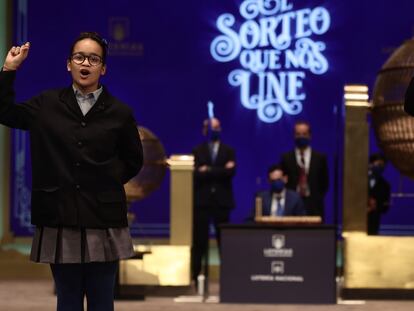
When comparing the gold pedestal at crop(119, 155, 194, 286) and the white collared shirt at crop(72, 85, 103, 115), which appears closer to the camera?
the white collared shirt at crop(72, 85, 103, 115)

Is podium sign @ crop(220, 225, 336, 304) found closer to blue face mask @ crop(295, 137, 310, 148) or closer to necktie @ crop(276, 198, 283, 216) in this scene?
necktie @ crop(276, 198, 283, 216)

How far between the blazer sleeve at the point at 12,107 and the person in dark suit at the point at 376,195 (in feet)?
23.4

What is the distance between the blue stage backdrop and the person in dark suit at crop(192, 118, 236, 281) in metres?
3.39

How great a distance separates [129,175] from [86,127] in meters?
0.27

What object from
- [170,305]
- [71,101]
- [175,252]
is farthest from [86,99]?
[175,252]

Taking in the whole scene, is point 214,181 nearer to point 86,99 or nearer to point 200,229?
point 200,229

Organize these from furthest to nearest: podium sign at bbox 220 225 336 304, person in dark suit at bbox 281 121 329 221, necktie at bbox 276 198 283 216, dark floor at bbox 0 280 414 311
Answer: person in dark suit at bbox 281 121 329 221 < necktie at bbox 276 198 283 216 < podium sign at bbox 220 225 336 304 < dark floor at bbox 0 280 414 311

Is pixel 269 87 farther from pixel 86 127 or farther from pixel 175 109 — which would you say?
pixel 86 127

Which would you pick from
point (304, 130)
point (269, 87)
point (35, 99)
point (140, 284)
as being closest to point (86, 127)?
point (35, 99)

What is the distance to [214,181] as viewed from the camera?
9039 millimetres

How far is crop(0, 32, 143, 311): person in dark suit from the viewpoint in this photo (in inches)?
124

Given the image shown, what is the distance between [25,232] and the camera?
12453 millimetres

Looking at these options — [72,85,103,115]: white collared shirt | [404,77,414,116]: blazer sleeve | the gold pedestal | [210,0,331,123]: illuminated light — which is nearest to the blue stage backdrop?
[210,0,331,123]: illuminated light

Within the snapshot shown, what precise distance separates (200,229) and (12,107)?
5899 mm
